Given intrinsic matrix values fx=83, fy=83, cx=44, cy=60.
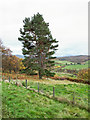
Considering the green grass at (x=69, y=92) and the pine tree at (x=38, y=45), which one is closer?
the green grass at (x=69, y=92)

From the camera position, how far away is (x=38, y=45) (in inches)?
794

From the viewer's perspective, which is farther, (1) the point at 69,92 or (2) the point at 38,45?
(2) the point at 38,45

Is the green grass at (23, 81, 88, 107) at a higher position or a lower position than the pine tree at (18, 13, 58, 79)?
lower

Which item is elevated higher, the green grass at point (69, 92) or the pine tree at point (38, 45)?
the pine tree at point (38, 45)

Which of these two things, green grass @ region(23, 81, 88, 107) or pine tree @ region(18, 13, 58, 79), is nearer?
green grass @ region(23, 81, 88, 107)

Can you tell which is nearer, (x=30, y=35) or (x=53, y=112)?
(x=53, y=112)

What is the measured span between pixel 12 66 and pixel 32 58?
1008cm

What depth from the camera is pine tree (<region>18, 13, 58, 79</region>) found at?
1897 centimetres

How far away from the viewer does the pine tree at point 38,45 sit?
18969 mm

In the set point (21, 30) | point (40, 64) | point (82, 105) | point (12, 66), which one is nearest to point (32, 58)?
point (40, 64)

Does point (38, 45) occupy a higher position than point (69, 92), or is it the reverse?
point (38, 45)

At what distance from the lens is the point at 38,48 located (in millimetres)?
18703

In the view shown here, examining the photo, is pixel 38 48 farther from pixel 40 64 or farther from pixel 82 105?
pixel 82 105

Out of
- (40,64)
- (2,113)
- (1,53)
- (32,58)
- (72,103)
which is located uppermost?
(1,53)
